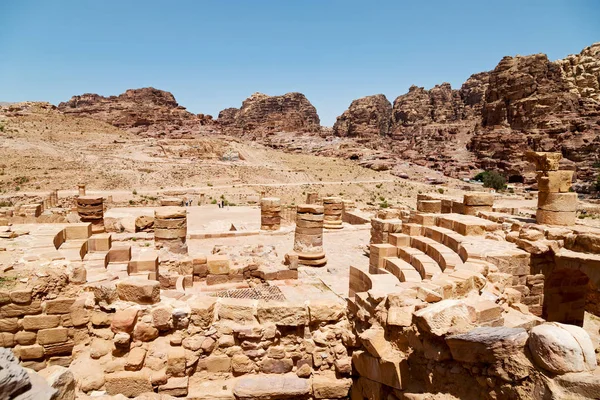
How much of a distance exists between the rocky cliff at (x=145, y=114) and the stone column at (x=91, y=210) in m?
64.3

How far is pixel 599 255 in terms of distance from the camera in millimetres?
9227

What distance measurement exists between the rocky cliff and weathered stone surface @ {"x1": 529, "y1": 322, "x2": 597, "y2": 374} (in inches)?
3108

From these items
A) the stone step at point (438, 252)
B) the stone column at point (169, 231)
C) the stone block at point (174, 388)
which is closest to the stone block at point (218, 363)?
the stone block at point (174, 388)

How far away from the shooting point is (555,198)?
11.9 meters

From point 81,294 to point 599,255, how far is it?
11.2m

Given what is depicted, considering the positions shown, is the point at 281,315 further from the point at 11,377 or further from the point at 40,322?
the point at 40,322

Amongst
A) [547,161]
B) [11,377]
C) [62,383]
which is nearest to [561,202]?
[547,161]

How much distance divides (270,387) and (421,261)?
18.4 feet

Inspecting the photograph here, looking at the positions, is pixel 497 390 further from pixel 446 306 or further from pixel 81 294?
pixel 81 294

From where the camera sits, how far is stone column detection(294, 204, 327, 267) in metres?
13.6

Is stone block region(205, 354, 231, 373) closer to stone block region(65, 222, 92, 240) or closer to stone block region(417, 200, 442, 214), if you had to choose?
stone block region(65, 222, 92, 240)

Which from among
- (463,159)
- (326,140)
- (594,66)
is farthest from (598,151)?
(326,140)

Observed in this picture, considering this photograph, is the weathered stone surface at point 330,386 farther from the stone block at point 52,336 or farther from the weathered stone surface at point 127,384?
the stone block at point 52,336

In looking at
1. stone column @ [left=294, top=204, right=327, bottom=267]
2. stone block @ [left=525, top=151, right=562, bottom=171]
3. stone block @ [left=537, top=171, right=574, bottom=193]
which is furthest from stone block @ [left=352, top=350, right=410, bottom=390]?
stone block @ [left=525, top=151, right=562, bottom=171]
